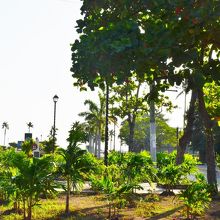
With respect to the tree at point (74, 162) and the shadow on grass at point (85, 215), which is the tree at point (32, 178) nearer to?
the shadow on grass at point (85, 215)

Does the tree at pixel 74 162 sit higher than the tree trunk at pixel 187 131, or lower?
lower

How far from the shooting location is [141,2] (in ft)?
24.4

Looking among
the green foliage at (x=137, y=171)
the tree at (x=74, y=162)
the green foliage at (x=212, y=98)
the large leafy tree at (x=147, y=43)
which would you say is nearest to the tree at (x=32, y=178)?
the tree at (x=74, y=162)

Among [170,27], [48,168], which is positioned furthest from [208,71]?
[48,168]

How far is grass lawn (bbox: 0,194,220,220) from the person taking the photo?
477 inches

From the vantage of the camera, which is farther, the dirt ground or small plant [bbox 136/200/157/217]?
small plant [bbox 136/200/157/217]

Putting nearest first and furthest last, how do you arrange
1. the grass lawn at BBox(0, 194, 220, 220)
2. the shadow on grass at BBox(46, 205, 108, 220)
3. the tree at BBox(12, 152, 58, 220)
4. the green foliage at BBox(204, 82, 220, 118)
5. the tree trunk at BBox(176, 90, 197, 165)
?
the tree at BBox(12, 152, 58, 220), the shadow on grass at BBox(46, 205, 108, 220), the grass lawn at BBox(0, 194, 220, 220), the green foliage at BBox(204, 82, 220, 118), the tree trunk at BBox(176, 90, 197, 165)

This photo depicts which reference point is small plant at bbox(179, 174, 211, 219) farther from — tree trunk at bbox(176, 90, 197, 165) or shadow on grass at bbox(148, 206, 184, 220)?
tree trunk at bbox(176, 90, 197, 165)

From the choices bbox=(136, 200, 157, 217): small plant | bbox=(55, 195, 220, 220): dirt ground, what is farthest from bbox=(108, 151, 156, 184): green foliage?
bbox=(136, 200, 157, 217): small plant

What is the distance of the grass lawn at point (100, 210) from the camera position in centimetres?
1212

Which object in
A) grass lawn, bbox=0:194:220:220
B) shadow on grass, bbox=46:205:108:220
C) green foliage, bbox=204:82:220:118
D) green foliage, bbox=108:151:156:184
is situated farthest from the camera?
green foliage, bbox=204:82:220:118

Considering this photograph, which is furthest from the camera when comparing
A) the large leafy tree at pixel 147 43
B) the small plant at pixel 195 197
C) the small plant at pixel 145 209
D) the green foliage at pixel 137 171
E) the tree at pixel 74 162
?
the green foliage at pixel 137 171

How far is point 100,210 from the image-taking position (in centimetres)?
1335

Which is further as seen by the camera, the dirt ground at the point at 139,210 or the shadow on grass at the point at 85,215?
the dirt ground at the point at 139,210
